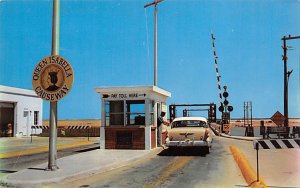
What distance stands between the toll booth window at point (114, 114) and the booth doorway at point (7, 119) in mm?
17688

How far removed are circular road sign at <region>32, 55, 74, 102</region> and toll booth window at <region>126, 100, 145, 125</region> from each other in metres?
7.72

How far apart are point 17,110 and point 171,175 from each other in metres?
26.5

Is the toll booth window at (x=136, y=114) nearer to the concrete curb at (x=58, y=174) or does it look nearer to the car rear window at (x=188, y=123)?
the car rear window at (x=188, y=123)

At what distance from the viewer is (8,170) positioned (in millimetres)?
12055

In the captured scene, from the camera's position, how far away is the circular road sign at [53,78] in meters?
11.0

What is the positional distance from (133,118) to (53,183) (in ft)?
30.5

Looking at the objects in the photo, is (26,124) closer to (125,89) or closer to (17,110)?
(17,110)

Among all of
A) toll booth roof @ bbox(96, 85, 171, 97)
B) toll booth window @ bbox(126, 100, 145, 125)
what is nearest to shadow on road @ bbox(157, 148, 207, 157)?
toll booth window @ bbox(126, 100, 145, 125)

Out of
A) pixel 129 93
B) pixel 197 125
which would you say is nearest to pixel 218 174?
pixel 197 125

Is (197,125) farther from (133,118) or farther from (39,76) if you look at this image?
(39,76)

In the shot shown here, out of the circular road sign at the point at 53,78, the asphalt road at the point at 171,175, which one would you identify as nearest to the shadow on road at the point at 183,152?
the asphalt road at the point at 171,175

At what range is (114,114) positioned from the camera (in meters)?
18.7

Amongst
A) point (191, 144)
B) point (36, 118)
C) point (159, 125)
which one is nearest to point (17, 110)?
point (36, 118)

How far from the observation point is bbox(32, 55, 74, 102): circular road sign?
10992mm
